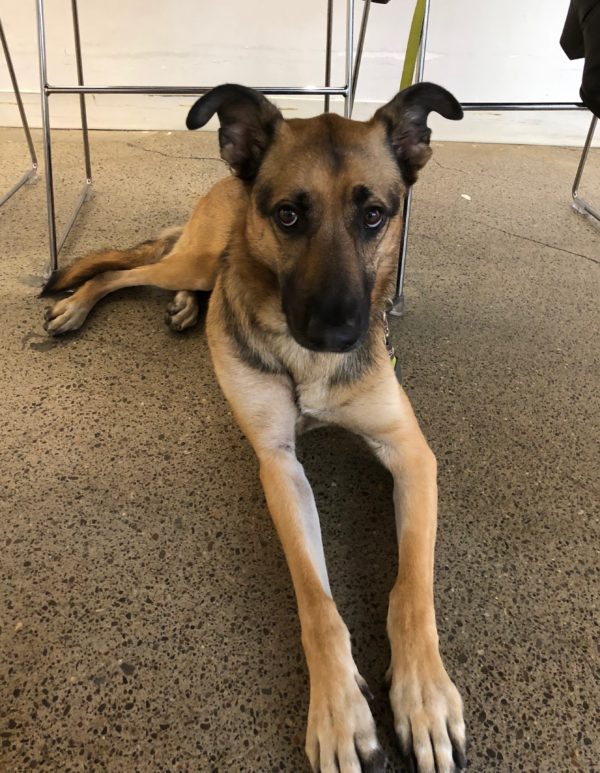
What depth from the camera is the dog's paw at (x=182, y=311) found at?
86.4 inches

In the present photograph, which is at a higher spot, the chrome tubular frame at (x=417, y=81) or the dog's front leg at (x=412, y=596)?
the chrome tubular frame at (x=417, y=81)

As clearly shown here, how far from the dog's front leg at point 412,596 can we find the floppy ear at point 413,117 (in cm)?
57

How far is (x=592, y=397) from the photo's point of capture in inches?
76.5

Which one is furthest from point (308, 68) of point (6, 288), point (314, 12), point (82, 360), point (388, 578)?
point (388, 578)

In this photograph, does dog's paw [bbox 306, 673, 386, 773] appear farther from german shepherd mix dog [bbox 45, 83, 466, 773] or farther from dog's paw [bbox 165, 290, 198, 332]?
dog's paw [bbox 165, 290, 198, 332]

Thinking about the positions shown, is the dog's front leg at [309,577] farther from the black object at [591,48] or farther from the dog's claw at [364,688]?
the black object at [591,48]

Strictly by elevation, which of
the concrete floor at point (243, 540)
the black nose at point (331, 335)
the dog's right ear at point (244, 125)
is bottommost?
the concrete floor at point (243, 540)

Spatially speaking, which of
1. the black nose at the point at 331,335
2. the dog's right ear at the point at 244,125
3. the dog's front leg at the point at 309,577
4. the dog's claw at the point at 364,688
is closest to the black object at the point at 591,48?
the dog's right ear at the point at 244,125

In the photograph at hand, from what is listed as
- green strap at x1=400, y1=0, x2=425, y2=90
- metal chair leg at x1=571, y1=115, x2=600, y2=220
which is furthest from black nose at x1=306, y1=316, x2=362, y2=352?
metal chair leg at x1=571, y1=115, x2=600, y2=220

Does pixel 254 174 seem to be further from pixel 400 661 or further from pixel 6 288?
pixel 6 288

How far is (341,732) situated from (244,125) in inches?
54.0

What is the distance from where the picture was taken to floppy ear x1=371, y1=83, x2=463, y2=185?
4.90ft

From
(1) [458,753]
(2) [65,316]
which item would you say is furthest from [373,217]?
(2) [65,316]

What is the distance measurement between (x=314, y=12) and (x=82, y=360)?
10.2ft
